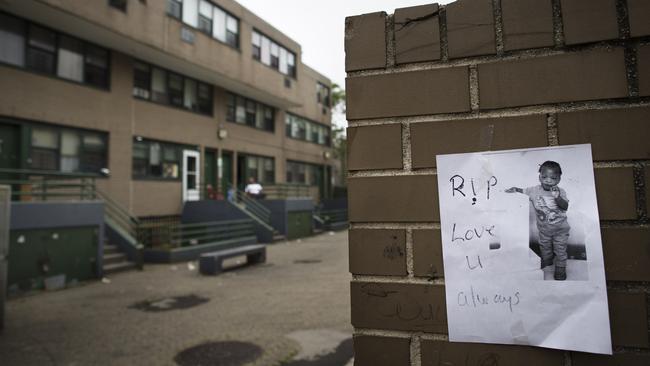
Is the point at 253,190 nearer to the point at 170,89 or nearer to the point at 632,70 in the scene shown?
the point at 170,89

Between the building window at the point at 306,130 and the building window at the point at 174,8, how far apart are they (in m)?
11.2

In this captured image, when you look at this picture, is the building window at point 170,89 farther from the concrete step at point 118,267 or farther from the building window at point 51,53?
the concrete step at point 118,267

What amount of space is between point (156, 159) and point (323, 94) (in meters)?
18.8

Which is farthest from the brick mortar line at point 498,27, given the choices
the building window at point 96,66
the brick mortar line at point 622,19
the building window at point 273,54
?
the building window at point 273,54

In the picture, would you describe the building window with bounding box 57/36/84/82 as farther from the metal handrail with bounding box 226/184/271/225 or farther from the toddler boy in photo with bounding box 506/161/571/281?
the toddler boy in photo with bounding box 506/161/571/281

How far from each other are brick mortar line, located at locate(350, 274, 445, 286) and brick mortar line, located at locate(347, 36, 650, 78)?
33.4 inches

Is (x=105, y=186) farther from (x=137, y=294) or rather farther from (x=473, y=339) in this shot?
(x=473, y=339)

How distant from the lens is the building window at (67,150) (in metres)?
13.1

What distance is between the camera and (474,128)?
160 centimetres

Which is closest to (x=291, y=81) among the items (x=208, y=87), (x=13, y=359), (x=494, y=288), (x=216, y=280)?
(x=208, y=87)

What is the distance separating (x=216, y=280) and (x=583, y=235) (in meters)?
10.2

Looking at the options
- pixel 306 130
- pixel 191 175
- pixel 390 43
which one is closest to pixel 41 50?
pixel 191 175

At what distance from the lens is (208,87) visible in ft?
67.7

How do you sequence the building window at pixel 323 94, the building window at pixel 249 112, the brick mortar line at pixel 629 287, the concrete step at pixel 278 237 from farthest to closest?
the building window at pixel 323 94, the building window at pixel 249 112, the concrete step at pixel 278 237, the brick mortar line at pixel 629 287
